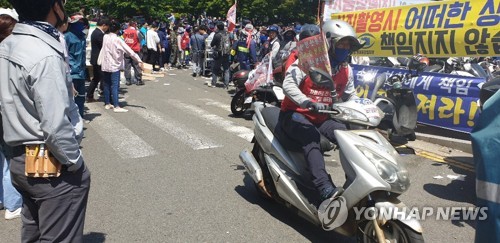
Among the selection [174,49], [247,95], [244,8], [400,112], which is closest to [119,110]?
[247,95]

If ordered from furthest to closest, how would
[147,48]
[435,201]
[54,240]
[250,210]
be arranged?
[147,48], [435,201], [250,210], [54,240]

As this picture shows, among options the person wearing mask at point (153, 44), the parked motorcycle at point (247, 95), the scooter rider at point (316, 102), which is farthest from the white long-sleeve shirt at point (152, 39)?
the scooter rider at point (316, 102)

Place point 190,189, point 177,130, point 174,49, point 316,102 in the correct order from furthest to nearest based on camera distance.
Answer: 1. point 174,49
2. point 177,130
3. point 190,189
4. point 316,102

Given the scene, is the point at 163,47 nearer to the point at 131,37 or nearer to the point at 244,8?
the point at 131,37

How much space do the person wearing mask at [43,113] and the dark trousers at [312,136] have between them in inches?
75.7

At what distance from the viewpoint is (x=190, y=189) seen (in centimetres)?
515

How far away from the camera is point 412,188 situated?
536 cm

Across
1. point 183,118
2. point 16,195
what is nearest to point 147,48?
point 183,118

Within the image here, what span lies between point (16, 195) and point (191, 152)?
2.76 m

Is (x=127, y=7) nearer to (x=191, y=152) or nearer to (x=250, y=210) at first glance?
(x=191, y=152)

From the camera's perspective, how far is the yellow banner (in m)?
7.02

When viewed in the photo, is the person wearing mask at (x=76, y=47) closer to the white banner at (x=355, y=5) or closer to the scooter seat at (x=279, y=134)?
the scooter seat at (x=279, y=134)

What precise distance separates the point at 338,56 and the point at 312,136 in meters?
0.77

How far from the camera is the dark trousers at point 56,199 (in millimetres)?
2389
